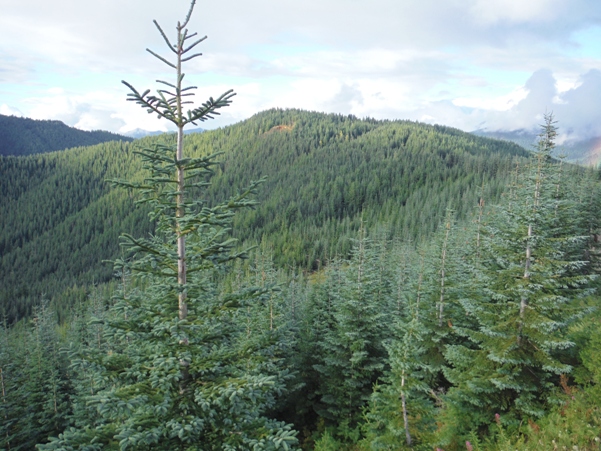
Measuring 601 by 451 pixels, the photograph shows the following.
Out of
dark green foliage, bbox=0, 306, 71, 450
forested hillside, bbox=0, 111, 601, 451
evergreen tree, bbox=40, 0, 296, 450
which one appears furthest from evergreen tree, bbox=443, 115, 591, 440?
dark green foliage, bbox=0, 306, 71, 450

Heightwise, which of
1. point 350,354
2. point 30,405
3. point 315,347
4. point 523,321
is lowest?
point 30,405

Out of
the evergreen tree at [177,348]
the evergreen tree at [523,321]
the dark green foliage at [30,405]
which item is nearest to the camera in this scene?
the evergreen tree at [177,348]

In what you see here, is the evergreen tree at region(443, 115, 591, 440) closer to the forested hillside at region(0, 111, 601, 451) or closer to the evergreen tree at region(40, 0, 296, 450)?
the forested hillside at region(0, 111, 601, 451)

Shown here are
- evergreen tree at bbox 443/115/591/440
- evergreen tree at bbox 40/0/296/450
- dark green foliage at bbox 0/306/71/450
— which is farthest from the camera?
dark green foliage at bbox 0/306/71/450

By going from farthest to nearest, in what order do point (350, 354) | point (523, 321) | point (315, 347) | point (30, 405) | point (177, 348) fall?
point (30, 405), point (315, 347), point (350, 354), point (523, 321), point (177, 348)

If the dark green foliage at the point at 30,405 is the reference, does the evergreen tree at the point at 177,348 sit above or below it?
above

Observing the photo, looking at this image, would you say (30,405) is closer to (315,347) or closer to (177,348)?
(315,347)

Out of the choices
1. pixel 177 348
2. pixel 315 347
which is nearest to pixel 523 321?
pixel 177 348

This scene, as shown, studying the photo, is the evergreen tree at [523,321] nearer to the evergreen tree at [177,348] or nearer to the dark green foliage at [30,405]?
the evergreen tree at [177,348]

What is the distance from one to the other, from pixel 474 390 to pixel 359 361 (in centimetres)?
817

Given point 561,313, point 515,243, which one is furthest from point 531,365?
point 515,243

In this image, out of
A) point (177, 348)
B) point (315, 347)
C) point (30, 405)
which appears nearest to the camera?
point (177, 348)

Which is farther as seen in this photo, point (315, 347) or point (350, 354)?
point (315, 347)

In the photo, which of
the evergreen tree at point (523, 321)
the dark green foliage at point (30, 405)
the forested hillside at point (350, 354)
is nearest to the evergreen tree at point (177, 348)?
the forested hillside at point (350, 354)
